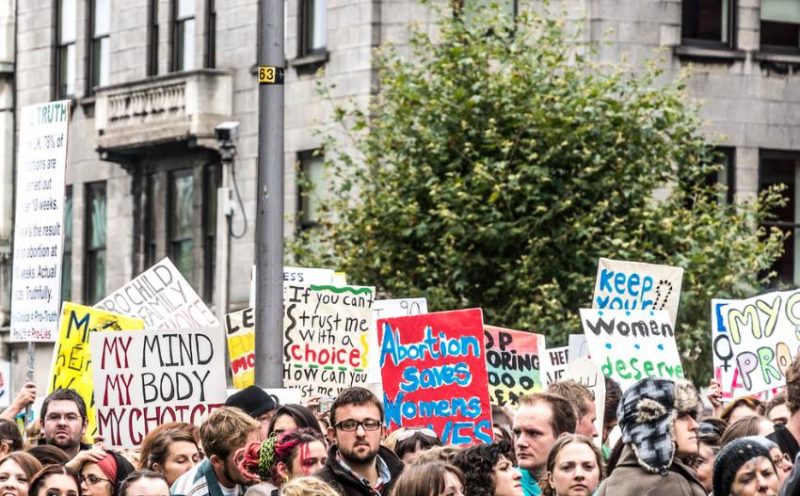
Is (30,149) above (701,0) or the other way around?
the other way around

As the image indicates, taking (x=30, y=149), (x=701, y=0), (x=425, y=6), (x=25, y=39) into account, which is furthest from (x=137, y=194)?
(x=30, y=149)

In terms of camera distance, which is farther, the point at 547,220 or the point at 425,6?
the point at 425,6

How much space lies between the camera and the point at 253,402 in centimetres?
1355

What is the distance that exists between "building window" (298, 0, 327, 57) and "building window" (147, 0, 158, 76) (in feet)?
13.2

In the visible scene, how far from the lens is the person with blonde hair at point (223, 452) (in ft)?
37.5

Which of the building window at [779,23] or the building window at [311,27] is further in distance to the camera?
the building window at [311,27]

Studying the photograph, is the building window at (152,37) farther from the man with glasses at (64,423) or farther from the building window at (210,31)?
the man with glasses at (64,423)

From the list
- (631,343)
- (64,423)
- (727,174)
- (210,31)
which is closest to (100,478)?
(64,423)

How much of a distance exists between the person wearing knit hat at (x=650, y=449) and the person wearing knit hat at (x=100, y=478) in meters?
3.34

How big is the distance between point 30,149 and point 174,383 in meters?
2.57

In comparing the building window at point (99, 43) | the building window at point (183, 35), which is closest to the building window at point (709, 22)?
the building window at point (183, 35)

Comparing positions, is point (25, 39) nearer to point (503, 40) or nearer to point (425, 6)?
point (425, 6)

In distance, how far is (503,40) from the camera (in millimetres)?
27922

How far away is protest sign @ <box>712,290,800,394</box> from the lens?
57.6 feet
